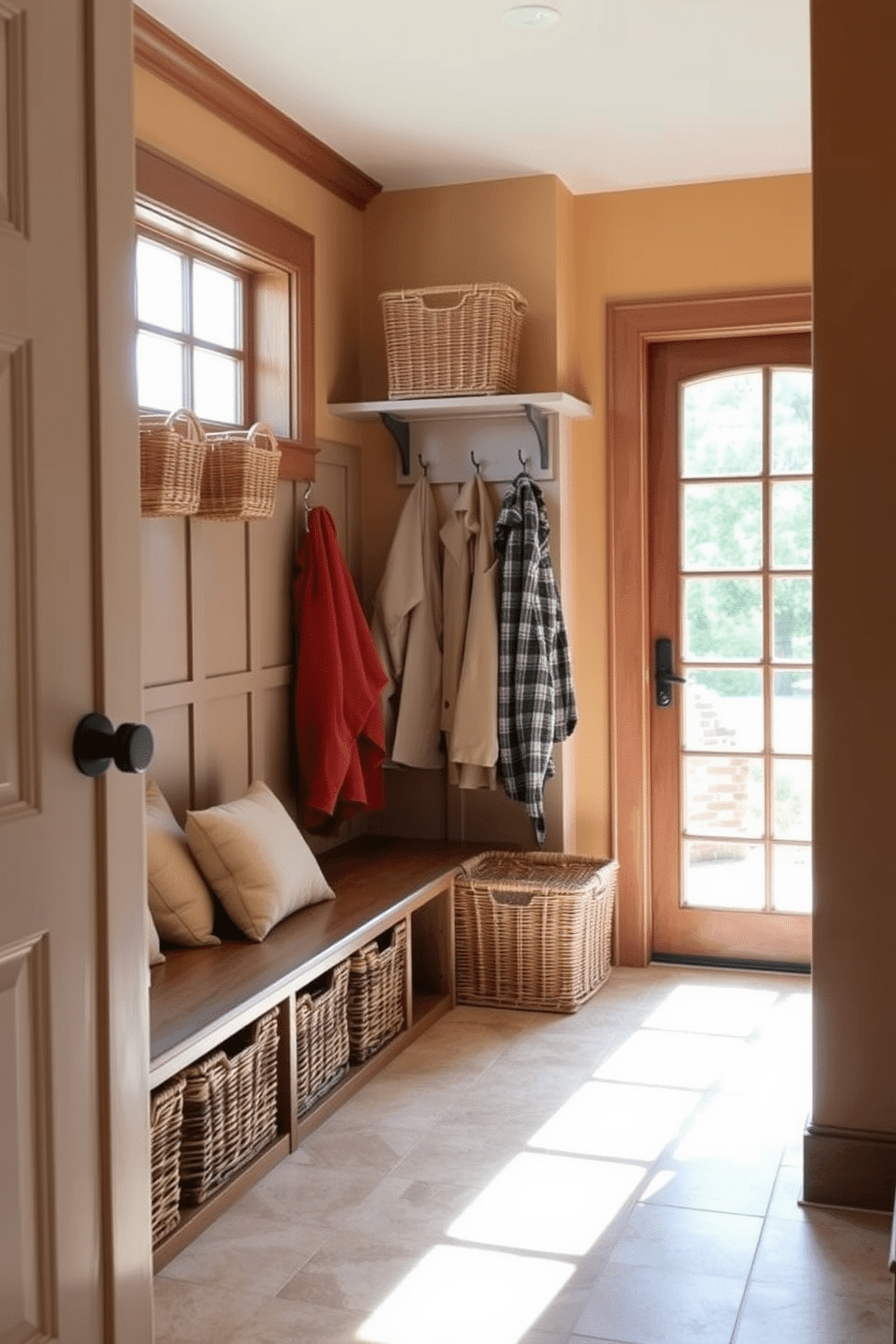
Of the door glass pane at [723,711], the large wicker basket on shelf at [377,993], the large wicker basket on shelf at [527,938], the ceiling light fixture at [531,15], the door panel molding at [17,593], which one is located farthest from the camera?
the door glass pane at [723,711]

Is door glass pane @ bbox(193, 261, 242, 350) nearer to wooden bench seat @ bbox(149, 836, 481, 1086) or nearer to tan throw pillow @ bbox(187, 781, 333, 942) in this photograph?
tan throw pillow @ bbox(187, 781, 333, 942)

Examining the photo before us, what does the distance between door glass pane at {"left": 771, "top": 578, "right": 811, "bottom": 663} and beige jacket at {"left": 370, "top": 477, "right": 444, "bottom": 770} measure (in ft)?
3.58

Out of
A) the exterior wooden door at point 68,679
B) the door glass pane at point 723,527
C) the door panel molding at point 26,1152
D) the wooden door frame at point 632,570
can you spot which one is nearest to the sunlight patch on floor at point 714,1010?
the wooden door frame at point 632,570

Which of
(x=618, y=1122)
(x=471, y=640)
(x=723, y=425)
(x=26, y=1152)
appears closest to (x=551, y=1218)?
(x=618, y=1122)

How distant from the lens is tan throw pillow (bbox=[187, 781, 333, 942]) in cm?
338

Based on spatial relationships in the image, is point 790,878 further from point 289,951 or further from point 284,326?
point 284,326

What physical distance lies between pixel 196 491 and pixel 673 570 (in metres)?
1.92

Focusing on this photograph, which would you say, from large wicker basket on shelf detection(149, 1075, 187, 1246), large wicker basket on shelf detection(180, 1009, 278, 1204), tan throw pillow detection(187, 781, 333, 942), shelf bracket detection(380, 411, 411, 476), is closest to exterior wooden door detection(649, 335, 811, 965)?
shelf bracket detection(380, 411, 411, 476)

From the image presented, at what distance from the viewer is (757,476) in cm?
464

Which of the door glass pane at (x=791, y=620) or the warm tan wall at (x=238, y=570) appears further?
the door glass pane at (x=791, y=620)

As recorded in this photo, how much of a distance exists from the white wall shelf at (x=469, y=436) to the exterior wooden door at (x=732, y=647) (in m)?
0.43

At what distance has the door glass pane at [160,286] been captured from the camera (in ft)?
11.6

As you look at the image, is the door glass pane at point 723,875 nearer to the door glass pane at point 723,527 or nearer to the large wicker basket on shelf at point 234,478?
the door glass pane at point 723,527

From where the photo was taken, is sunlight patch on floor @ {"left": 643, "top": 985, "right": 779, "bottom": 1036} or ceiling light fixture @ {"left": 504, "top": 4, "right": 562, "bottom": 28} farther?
sunlight patch on floor @ {"left": 643, "top": 985, "right": 779, "bottom": 1036}
